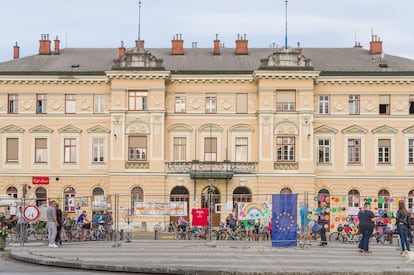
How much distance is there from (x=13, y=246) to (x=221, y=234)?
438 inches

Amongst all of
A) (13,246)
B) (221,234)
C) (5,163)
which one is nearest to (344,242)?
(221,234)

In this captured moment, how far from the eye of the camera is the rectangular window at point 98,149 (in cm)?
6191

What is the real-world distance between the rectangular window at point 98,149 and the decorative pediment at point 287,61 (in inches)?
505

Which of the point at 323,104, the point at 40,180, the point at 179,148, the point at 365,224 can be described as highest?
the point at 323,104

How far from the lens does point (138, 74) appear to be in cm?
6003

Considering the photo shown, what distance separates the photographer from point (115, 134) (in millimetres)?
60375

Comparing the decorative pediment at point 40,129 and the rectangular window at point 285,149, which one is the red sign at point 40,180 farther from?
the rectangular window at point 285,149

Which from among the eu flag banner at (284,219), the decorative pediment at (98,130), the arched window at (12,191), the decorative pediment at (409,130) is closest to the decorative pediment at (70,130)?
the decorative pediment at (98,130)

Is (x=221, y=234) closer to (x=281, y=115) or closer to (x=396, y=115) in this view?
(x=281, y=115)

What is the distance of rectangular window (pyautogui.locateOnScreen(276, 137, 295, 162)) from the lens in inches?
2370

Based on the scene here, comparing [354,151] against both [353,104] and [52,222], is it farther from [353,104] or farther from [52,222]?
[52,222]

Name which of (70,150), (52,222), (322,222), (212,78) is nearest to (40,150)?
(70,150)

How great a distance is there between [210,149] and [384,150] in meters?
12.6

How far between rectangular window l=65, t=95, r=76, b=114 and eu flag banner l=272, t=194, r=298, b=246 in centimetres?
3234
